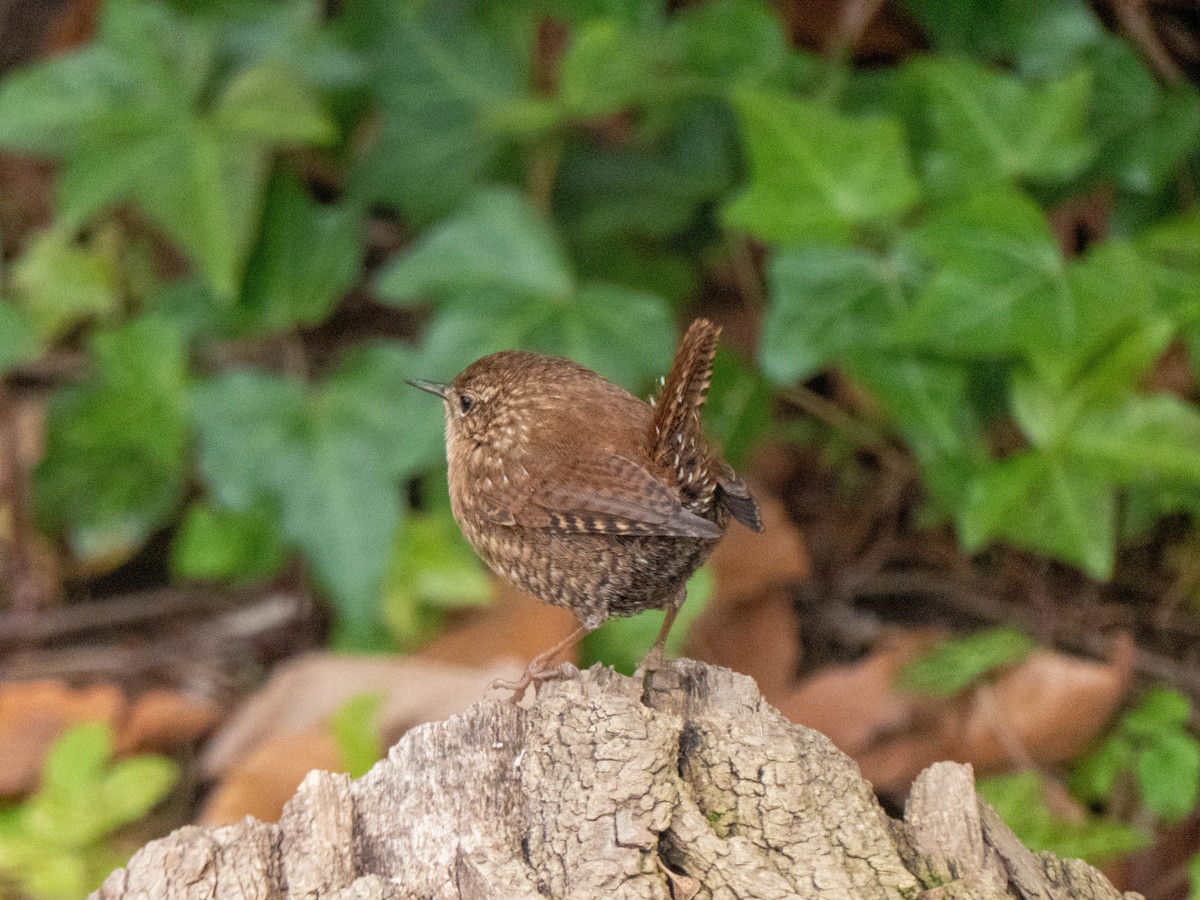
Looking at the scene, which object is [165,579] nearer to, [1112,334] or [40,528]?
[40,528]

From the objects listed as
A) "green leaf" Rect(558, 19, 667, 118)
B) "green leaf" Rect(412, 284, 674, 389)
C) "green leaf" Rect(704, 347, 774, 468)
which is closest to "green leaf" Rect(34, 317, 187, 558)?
"green leaf" Rect(412, 284, 674, 389)

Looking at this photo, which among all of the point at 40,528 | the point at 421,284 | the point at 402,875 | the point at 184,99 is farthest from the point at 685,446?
the point at 40,528

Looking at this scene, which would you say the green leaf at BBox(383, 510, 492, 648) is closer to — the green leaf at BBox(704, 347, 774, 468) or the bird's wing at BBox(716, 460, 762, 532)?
the green leaf at BBox(704, 347, 774, 468)

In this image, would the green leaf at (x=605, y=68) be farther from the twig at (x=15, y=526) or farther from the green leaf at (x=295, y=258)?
the twig at (x=15, y=526)

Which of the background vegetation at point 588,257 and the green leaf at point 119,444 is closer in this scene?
the background vegetation at point 588,257

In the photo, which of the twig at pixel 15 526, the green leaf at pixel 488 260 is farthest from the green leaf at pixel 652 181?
the twig at pixel 15 526
